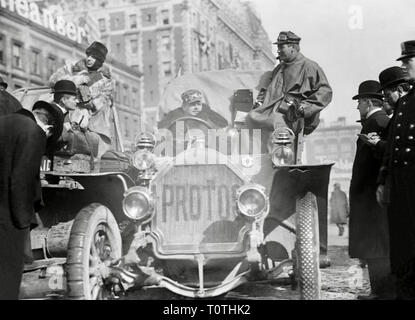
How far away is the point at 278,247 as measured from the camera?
420 cm

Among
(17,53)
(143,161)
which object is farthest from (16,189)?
(17,53)

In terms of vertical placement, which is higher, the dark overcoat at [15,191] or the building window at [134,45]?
the building window at [134,45]

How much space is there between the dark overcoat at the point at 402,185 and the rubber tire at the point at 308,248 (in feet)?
1.62

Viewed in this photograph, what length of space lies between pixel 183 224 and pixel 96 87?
220cm

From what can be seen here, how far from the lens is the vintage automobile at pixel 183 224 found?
356 centimetres

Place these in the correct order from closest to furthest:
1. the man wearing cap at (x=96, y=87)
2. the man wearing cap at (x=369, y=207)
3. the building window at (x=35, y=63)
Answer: the man wearing cap at (x=369, y=207)
the man wearing cap at (x=96, y=87)
the building window at (x=35, y=63)

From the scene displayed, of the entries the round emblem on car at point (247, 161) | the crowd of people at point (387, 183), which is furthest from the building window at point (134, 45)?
the crowd of people at point (387, 183)

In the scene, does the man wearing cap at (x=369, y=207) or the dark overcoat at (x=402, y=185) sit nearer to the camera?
the dark overcoat at (x=402, y=185)

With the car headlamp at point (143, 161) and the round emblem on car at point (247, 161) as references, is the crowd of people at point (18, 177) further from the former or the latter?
the round emblem on car at point (247, 161)

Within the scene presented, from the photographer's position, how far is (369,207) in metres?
4.44

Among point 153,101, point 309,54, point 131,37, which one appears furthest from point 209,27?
point 153,101

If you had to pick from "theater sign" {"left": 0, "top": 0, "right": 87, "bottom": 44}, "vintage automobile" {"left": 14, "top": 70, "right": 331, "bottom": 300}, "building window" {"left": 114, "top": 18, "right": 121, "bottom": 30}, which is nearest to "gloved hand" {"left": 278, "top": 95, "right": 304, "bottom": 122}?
"vintage automobile" {"left": 14, "top": 70, "right": 331, "bottom": 300}

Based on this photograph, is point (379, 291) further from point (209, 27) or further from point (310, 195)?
point (209, 27)

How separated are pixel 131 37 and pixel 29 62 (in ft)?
39.2
